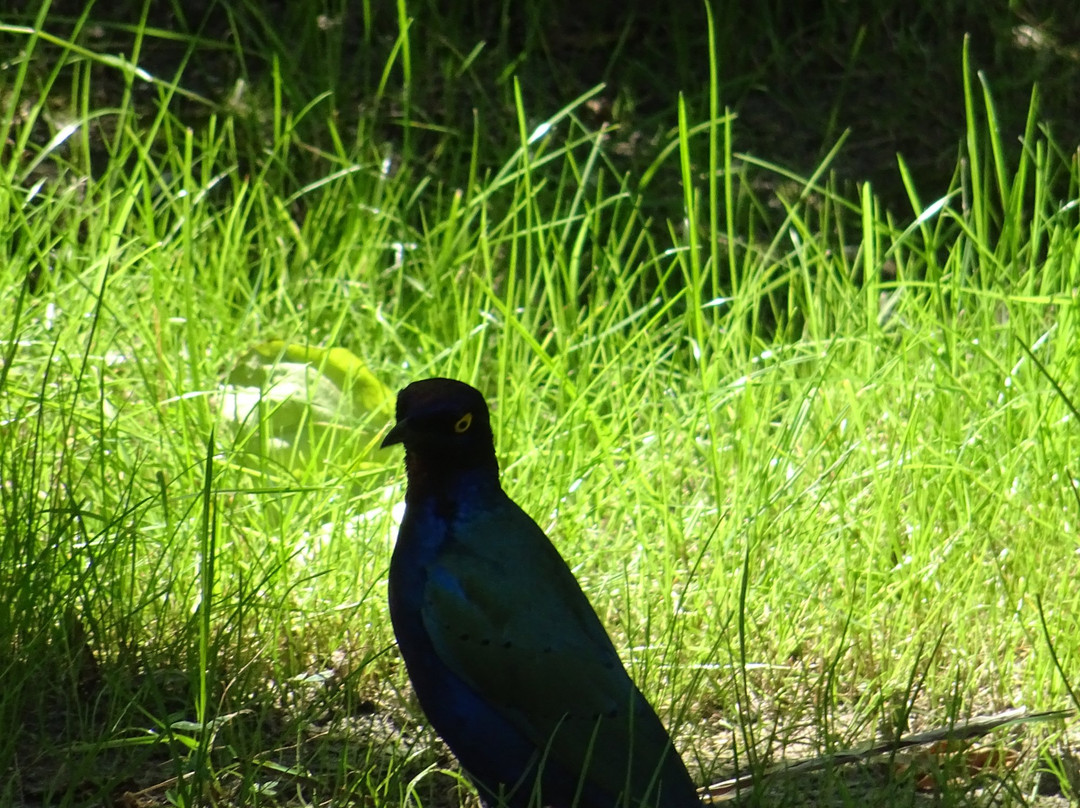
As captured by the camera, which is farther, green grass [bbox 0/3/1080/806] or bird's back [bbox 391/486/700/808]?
green grass [bbox 0/3/1080/806]

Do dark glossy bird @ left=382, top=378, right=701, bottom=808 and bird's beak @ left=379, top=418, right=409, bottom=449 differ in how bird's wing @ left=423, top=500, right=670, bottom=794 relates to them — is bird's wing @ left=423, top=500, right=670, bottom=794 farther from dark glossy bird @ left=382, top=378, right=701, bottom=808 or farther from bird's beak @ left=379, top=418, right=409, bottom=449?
bird's beak @ left=379, top=418, right=409, bottom=449

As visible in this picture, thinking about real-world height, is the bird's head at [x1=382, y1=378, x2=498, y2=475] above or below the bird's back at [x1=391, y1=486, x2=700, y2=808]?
above

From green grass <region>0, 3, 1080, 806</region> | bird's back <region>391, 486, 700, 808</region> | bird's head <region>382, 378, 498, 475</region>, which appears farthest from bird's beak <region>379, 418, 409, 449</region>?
green grass <region>0, 3, 1080, 806</region>

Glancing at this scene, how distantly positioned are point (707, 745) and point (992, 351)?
1.17 metres

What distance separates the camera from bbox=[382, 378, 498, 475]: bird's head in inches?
77.8

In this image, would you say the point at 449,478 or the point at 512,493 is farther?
the point at 512,493

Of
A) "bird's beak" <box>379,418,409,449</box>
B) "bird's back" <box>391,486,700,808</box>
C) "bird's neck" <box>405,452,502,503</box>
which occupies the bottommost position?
"bird's back" <box>391,486,700,808</box>

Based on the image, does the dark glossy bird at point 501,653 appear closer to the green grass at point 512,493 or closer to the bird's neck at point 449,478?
the bird's neck at point 449,478

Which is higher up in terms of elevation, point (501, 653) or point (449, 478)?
point (449, 478)

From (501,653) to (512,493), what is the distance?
80 cm

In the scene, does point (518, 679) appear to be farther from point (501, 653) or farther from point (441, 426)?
point (441, 426)

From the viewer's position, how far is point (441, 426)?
1.99 meters

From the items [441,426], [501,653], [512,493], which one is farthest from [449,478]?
[512,493]

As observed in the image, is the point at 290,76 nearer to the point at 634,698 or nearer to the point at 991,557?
the point at 991,557
